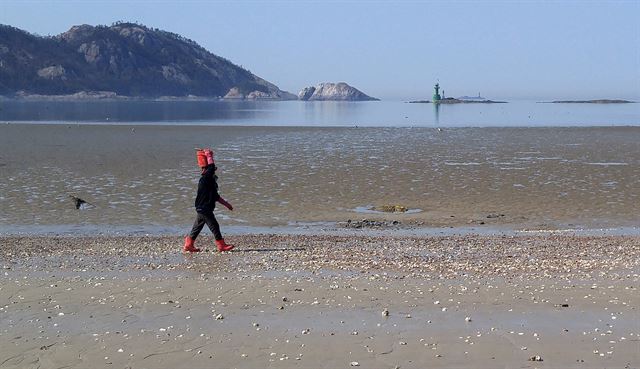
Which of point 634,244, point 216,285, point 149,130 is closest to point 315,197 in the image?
point 634,244

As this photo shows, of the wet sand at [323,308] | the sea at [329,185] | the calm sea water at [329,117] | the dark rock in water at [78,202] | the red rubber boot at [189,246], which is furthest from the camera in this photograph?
the calm sea water at [329,117]

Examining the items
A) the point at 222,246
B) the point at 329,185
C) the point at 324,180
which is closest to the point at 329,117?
the point at 324,180

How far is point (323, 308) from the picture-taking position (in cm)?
865

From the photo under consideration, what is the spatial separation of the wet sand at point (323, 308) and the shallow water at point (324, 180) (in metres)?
5.73

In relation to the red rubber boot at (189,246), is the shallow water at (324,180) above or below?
below

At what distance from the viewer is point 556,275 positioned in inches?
399

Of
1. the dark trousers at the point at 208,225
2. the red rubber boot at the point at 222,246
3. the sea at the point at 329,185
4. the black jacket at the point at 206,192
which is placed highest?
the black jacket at the point at 206,192

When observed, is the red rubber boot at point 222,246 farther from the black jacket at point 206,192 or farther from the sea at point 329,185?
the sea at point 329,185

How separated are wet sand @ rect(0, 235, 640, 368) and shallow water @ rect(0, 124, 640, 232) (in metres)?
5.73

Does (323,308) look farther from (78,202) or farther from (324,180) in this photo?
(324,180)

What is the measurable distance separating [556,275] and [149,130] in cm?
4247

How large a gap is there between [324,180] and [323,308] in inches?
643

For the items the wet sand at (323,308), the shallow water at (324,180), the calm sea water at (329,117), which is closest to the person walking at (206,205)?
the wet sand at (323,308)

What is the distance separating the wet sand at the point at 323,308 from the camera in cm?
714
